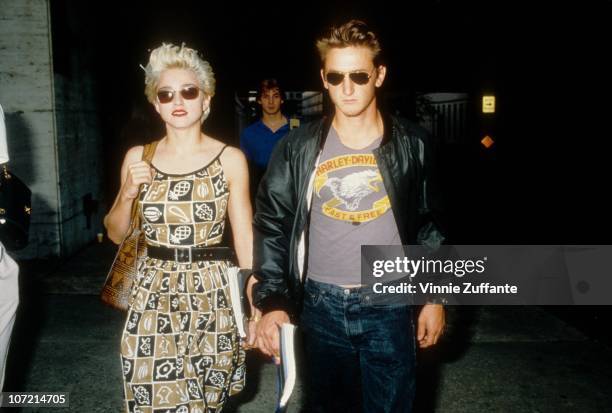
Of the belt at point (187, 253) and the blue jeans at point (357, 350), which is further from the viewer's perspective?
the belt at point (187, 253)

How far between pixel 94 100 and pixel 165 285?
257 inches

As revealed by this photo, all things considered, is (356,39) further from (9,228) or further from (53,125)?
(53,125)

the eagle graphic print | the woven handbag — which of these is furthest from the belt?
the eagle graphic print

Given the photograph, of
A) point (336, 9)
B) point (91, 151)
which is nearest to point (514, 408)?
point (91, 151)

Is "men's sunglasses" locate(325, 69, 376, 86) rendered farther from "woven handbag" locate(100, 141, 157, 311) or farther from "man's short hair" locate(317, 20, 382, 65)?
"woven handbag" locate(100, 141, 157, 311)

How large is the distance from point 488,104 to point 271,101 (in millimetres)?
12464

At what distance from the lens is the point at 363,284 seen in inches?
93.9

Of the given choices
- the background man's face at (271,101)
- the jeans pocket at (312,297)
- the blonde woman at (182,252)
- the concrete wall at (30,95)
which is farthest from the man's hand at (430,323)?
the concrete wall at (30,95)

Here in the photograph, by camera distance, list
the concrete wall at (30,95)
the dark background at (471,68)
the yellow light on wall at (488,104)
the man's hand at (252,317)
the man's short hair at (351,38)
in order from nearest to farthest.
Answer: the man's short hair at (351,38)
the man's hand at (252,317)
the concrete wall at (30,95)
the dark background at (471,68)
the yellow light on wall at (488,104)

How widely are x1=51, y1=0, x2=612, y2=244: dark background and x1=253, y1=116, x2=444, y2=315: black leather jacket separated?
5.52m

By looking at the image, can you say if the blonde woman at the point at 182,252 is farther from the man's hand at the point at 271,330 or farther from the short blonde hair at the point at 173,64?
the man's hand at the point at 271,330

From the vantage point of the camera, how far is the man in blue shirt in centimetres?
586

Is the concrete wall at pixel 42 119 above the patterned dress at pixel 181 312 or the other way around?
above

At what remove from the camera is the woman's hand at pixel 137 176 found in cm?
255
